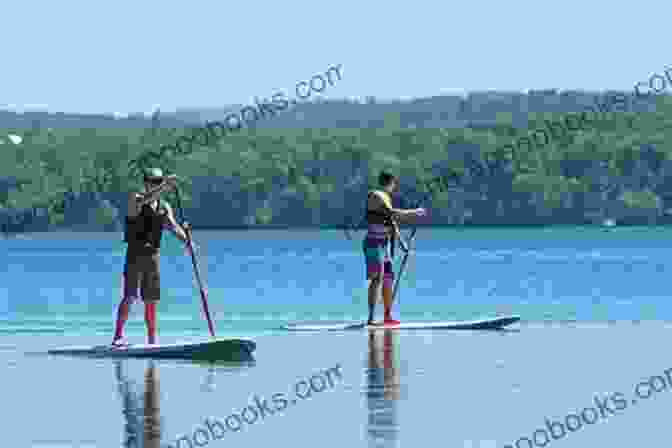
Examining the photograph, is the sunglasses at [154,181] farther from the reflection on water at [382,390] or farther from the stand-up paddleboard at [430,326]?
the stand-up paddleboard at [430,326]

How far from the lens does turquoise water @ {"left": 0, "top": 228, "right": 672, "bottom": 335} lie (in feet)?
107

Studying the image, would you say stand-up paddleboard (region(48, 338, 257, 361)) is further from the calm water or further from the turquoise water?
the turquoise water

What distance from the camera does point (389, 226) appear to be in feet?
85.6

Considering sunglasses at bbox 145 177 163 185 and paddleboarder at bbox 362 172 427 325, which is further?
paddleboarder at bbox 362 172 427 325

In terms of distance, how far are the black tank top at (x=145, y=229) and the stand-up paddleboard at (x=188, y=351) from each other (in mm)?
941

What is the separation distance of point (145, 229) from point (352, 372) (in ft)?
9.86

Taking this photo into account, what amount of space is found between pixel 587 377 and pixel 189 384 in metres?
3.31

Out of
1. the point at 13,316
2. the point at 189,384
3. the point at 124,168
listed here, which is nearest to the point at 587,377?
the point at 189,384

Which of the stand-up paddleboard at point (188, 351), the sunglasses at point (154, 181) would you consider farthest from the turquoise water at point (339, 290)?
the sunglasses at point (154, 181)

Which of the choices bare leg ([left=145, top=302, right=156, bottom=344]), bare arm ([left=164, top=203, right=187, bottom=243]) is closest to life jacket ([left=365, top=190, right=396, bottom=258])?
bare arm ([left=164, top=203, right=187, bottom=243])

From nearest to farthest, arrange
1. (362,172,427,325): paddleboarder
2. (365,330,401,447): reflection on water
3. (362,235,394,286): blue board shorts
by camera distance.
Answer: (365,330,401,447): reflection on water < (362,172,427,325): paddleboarder < (362,235,394,286): blue board shorts

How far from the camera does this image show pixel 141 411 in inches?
668

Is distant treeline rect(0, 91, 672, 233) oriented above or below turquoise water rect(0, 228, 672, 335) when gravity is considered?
above

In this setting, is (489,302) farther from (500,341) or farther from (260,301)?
(500,341)
